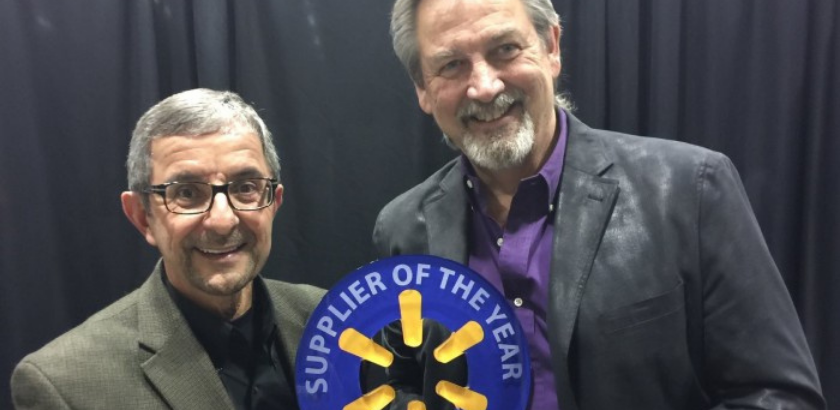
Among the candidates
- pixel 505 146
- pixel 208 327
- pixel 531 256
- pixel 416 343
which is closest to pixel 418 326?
pixel 416 343

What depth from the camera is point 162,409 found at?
129 centimetres

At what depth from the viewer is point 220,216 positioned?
1.33m

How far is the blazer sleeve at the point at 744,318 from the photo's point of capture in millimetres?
1185

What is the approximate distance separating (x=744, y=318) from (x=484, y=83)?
74cm

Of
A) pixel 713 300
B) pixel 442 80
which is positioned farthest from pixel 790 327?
pixel 442 80

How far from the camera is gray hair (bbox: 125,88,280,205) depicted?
53.6 inches

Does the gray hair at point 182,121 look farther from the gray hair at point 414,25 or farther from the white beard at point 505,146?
the white beard at point 505,146

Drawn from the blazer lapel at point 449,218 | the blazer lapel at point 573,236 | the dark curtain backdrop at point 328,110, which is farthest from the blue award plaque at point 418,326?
the dark curtain backdrop at point 328,110

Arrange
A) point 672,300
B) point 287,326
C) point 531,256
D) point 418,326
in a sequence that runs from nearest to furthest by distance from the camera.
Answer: point 418,326, point 672,300, point 531,256, point 287,326

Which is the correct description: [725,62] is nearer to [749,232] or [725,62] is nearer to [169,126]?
[749,232]

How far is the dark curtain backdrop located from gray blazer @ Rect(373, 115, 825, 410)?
93cm

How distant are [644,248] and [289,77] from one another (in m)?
1.42

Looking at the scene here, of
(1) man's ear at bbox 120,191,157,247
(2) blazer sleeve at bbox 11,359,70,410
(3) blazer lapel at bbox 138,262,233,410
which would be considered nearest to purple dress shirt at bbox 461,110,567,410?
(3) blazer lapel at bbox 138,262,233,410

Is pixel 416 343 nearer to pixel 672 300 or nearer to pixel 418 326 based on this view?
pixel 418 326
